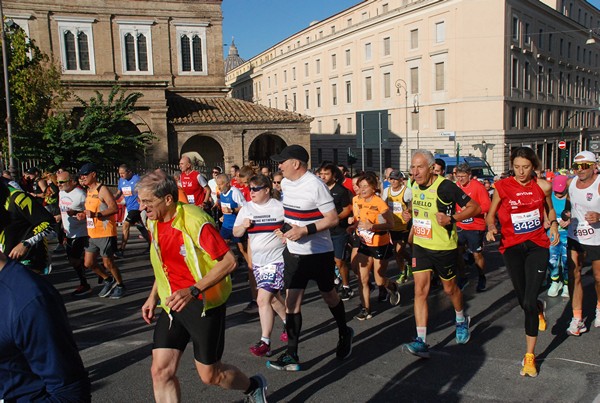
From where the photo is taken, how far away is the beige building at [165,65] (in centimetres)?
2508

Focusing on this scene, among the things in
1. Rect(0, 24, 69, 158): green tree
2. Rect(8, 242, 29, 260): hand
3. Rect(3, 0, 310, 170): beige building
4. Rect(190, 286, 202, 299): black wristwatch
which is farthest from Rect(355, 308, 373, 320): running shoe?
Rect(3, 0, 310, 170): beige building

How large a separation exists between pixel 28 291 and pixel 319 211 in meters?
3.21

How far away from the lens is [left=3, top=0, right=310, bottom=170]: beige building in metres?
25.1

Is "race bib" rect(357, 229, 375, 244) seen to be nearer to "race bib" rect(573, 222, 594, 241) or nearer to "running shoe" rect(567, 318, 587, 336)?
"race bib" rect(573, 222, 594, 241)

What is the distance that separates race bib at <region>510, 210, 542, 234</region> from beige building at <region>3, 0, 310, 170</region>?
2107 cm

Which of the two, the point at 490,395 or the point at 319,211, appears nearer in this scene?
the point at 490,395

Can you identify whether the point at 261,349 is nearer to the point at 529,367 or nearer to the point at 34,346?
the point at 529,367

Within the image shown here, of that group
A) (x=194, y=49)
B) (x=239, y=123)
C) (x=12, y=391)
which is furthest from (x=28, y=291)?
(x=194, y=49)

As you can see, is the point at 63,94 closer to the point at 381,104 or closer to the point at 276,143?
the point at 276,143

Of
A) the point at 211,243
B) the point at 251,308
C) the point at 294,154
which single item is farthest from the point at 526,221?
the point at 251,308

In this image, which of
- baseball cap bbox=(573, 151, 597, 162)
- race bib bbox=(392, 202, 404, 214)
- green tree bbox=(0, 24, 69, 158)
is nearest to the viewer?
baseball cap bbox=(573, 151, 597, 162)

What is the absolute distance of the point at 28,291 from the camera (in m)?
2.02

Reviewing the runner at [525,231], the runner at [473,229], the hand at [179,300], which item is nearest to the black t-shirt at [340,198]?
the runner at [473,229]

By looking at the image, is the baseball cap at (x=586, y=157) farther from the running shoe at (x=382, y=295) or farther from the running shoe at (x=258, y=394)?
the running shoe at (x=258, y=394)
